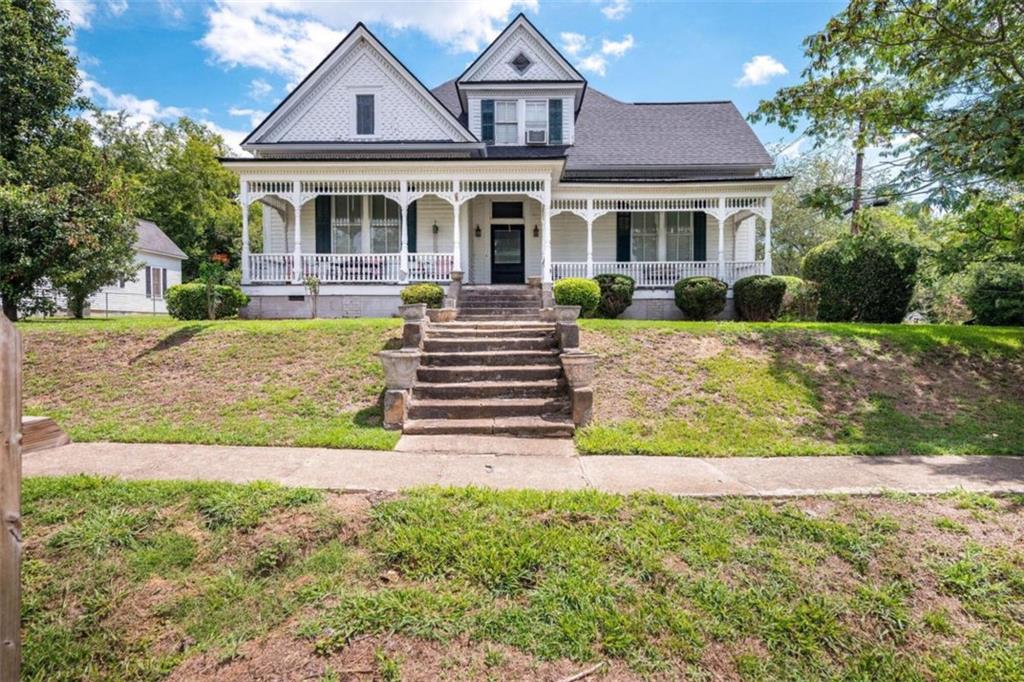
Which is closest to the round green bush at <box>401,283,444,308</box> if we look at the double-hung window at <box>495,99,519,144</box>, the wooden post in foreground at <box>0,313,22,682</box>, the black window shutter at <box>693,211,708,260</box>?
the double-hung window at <box>495,99,519,144</box>

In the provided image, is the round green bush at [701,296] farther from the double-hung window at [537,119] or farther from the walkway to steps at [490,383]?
the double-hung window at [537,119]

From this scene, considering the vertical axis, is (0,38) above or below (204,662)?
above

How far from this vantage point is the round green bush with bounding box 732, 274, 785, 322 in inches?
544

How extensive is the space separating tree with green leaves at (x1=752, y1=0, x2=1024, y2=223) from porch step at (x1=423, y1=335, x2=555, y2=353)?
6597mm

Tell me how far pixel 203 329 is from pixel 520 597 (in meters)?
9.23

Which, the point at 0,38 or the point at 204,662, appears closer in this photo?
the point at 204,662

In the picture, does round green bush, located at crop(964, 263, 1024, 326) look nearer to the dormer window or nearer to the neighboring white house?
the dormer window

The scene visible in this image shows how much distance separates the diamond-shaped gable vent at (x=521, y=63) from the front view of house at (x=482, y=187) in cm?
5

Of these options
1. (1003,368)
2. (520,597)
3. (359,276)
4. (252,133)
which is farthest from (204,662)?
(252,133)

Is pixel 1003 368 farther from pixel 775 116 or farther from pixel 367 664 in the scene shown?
pixel 367 664

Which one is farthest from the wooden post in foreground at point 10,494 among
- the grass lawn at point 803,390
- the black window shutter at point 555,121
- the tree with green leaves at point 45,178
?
the black window shutter at point 555,121

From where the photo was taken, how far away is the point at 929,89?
8977mm

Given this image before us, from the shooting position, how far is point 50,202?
12.1 meters

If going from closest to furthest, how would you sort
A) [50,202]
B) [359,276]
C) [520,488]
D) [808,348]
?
[520,488], [808,348], [50,202], [359,276]
